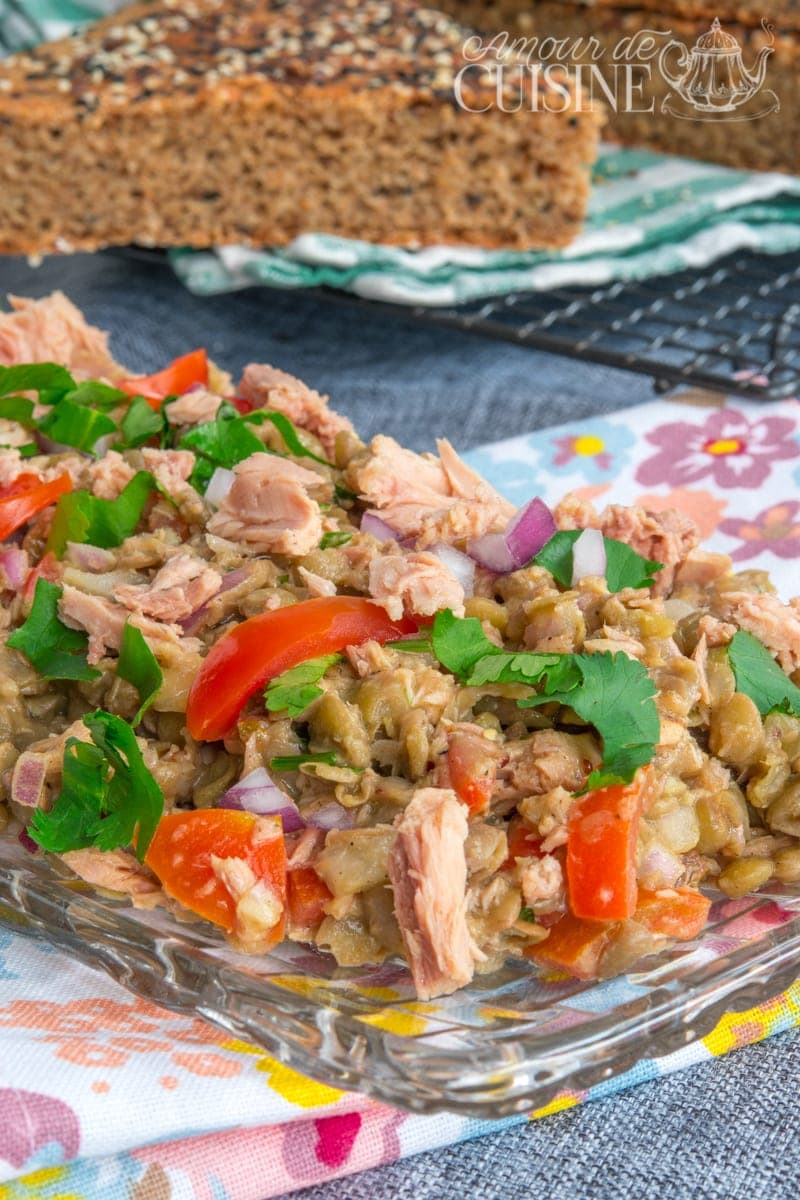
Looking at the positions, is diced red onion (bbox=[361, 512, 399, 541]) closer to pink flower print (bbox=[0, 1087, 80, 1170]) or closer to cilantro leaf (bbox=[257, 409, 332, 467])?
cilantro leaf (bbox=[257, 409, 332, 467])

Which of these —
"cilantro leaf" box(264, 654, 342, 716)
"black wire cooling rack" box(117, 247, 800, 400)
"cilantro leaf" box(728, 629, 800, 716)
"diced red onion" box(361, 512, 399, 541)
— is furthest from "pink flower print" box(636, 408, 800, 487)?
"cilantro leaf" box(264, 654, 342, 716)

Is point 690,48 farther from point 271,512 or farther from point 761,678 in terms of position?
point 761,678

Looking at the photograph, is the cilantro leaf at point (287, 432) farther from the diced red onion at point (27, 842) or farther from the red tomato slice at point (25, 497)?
the diced red onion at point (27, 842)

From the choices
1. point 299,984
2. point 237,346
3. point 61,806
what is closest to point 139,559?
point 61,806

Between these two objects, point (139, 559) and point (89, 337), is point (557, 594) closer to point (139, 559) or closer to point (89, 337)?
point (139, 559)

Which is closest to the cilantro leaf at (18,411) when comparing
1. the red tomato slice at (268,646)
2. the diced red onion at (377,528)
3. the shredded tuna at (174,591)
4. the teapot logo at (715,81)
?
the shredded tuna at (174,591)

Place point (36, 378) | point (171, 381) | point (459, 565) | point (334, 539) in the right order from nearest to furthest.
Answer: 1. point (459, 565)
2. point (334, 539)
3. point (36, 378)
4. point (171, 381)

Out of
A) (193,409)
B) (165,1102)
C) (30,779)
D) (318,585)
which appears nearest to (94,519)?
(193,409)

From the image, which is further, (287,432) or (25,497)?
(287,432)
